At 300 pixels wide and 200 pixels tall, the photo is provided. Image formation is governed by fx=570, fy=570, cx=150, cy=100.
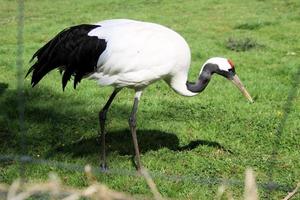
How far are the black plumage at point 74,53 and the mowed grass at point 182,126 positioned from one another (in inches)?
31.6

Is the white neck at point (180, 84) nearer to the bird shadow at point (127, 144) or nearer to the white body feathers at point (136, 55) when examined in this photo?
the white body feathers at point (136, 55)

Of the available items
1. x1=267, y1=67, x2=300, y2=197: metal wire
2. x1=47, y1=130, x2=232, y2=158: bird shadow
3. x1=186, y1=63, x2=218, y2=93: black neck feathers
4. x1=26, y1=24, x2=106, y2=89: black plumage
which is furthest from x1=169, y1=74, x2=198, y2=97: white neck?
x1=267, y1=67, x2=300, y2=197: metal wire

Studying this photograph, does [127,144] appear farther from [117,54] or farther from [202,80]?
[117,54]

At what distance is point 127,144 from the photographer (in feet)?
17.4

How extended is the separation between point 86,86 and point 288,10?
609cm

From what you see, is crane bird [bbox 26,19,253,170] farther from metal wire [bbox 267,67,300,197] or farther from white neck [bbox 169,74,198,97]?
metal wire [bbox 267,67,300,197]

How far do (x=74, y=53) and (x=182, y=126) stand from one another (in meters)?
1.54

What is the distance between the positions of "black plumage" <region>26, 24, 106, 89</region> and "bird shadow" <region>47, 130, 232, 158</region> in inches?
29.3

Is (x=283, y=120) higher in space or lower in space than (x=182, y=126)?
higher

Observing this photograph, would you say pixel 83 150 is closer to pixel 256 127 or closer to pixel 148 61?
pixel 148 61

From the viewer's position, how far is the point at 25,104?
6.28m

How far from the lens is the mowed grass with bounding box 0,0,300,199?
464 cm

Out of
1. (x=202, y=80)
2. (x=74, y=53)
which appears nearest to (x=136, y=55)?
(x=74, y=53)

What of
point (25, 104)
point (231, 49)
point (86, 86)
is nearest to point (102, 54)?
point (25, 104)
